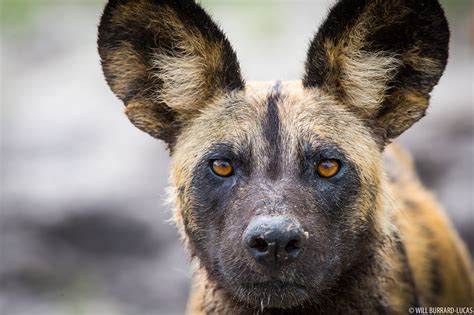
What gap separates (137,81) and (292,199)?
135 cm

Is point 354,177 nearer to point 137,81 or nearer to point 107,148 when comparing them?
point 137,81

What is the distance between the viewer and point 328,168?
4625 mm

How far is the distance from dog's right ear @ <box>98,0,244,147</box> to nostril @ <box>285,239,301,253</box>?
45.9 inches

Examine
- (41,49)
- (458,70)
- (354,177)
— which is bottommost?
(354,177)

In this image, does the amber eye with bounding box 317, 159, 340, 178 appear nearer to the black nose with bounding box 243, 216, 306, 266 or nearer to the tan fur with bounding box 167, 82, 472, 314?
the tan fur with bounding box 167, 82, 472, 314

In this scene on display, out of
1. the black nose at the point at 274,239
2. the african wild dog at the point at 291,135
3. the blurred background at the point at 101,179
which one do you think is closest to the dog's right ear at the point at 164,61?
the african wild dog at the point at 291,135

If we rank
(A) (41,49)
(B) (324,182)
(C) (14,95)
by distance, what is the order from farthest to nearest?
1. (A) (41,49)
2. (C) (14,95)
3. (B) (324,182)

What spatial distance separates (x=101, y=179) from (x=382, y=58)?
5448 millimetres

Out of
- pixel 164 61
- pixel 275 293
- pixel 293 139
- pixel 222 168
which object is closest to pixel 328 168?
pixel 293 139

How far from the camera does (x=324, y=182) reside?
458cm

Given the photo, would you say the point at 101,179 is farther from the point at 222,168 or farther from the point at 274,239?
the point at 274,239

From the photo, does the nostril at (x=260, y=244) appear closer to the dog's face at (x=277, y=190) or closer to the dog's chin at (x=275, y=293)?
the dog's face at (x=277, y=190)

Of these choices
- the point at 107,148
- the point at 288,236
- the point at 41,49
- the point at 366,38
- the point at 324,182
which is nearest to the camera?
the point at 288,236

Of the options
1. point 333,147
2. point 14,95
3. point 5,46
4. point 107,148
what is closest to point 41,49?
point 5,46
